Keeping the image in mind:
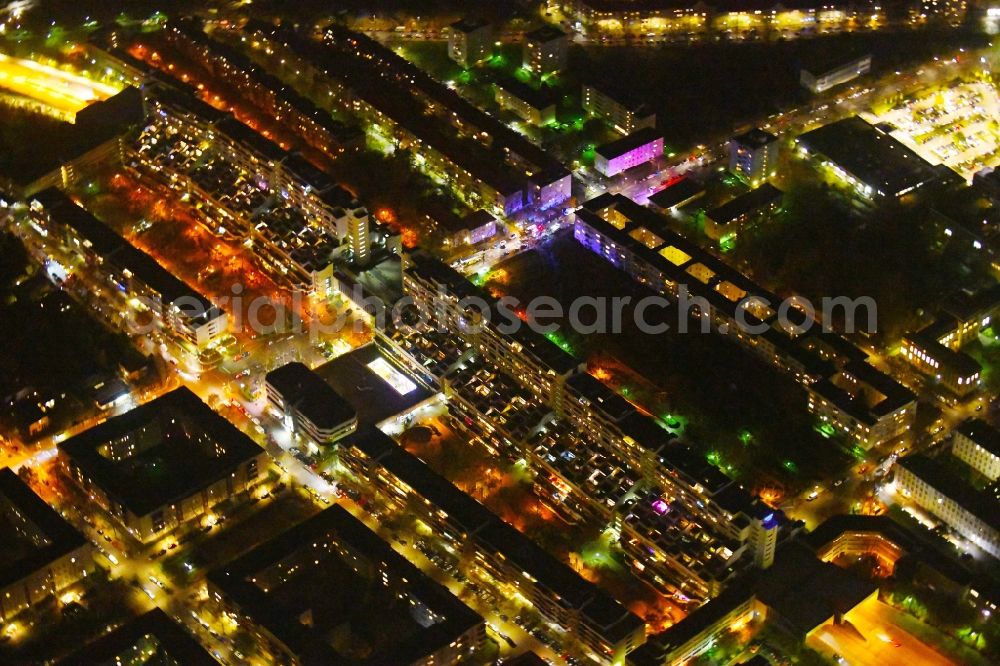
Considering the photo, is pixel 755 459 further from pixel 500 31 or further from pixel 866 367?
pixel 500 31

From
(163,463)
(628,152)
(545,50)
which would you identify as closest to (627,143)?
(628,152)

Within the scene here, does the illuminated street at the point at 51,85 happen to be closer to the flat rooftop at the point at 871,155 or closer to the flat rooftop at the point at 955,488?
the flat rooftop at the point at 871,155

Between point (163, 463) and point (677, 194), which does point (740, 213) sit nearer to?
point (677, 194)

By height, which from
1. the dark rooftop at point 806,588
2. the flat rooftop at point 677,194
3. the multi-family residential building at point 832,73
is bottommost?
the dark rooftop at point 806,588

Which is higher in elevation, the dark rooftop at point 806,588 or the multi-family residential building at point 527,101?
the multi-family residential building at point 527,101

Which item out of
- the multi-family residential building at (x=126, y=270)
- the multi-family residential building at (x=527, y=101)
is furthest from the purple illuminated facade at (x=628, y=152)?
the multi-family residential building at (x=126, y=270)

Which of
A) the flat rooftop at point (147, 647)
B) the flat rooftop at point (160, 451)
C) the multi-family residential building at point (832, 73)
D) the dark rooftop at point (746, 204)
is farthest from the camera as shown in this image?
the multi-family residential building at point (832, 73)
